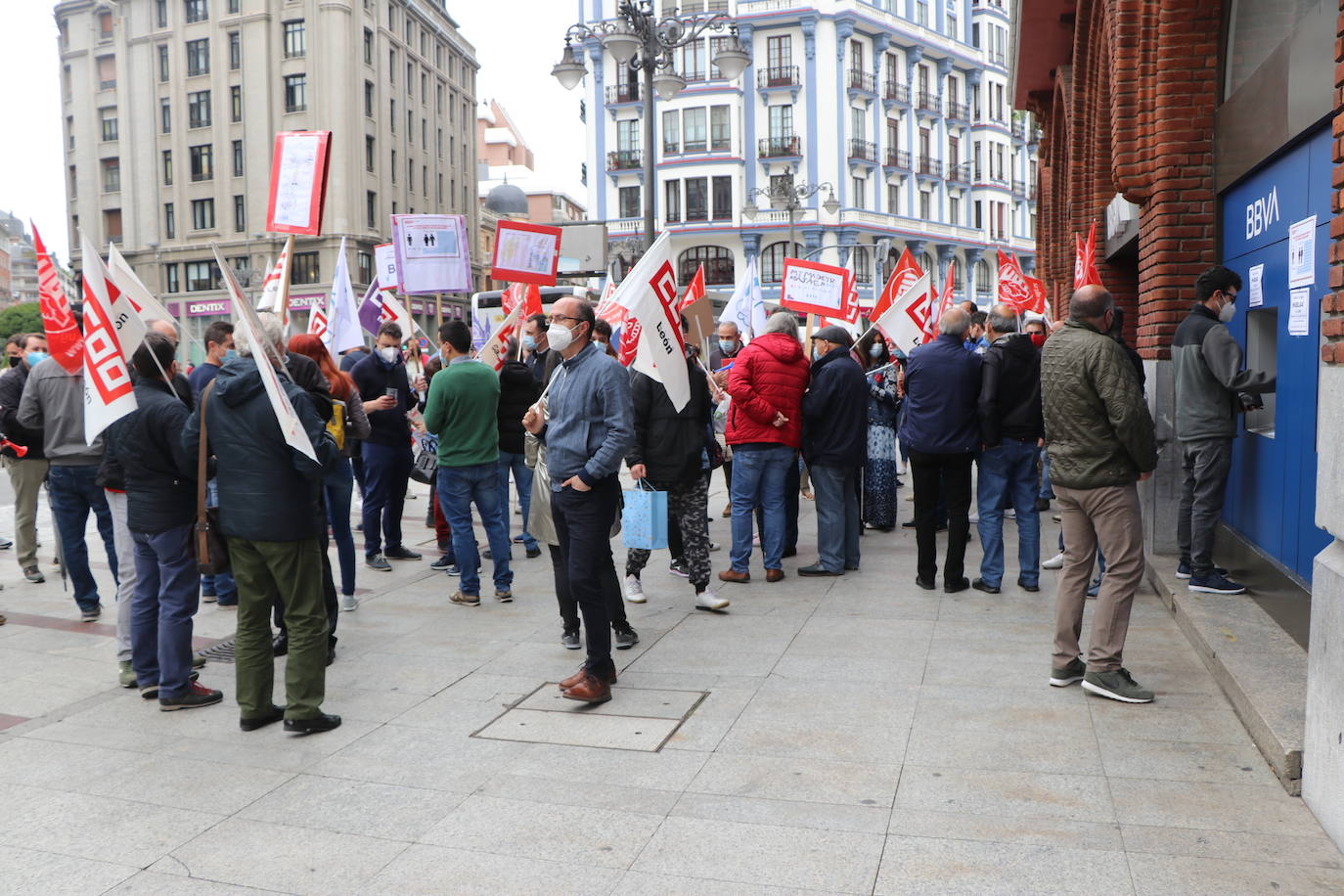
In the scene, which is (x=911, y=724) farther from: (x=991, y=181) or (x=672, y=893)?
(x=991, y=181)

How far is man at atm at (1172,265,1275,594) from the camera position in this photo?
22.6 feet

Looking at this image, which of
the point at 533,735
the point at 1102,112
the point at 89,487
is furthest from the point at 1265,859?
the point at 1102,112

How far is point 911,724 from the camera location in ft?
16.7

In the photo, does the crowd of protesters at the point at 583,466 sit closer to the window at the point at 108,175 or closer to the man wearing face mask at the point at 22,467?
the man wearing face mask at the point at 22,467

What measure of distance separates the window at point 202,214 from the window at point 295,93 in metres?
6.57

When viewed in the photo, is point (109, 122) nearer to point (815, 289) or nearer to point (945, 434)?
point (815, 289)

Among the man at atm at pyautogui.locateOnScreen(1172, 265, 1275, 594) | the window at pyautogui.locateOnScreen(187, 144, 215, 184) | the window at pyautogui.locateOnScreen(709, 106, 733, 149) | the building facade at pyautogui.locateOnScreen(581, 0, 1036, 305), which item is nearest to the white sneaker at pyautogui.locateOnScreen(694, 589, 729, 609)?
the man at atm at pyautogui.locateOnScreen(1172, 265, 1275, 594)

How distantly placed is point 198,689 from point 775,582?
13.8 feet

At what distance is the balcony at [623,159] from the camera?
57578mm

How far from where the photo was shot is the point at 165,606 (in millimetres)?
5742

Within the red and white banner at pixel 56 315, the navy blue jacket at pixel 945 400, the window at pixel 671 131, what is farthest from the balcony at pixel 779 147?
the red and white banner at pixel 56 315

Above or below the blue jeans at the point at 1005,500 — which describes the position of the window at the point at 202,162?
above

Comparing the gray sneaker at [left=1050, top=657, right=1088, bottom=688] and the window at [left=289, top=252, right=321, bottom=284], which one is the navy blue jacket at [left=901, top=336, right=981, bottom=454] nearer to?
the gray sneaker at [left=1050, top=657, right=1088, bottom=688]

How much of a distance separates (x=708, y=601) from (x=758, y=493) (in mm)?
1376
